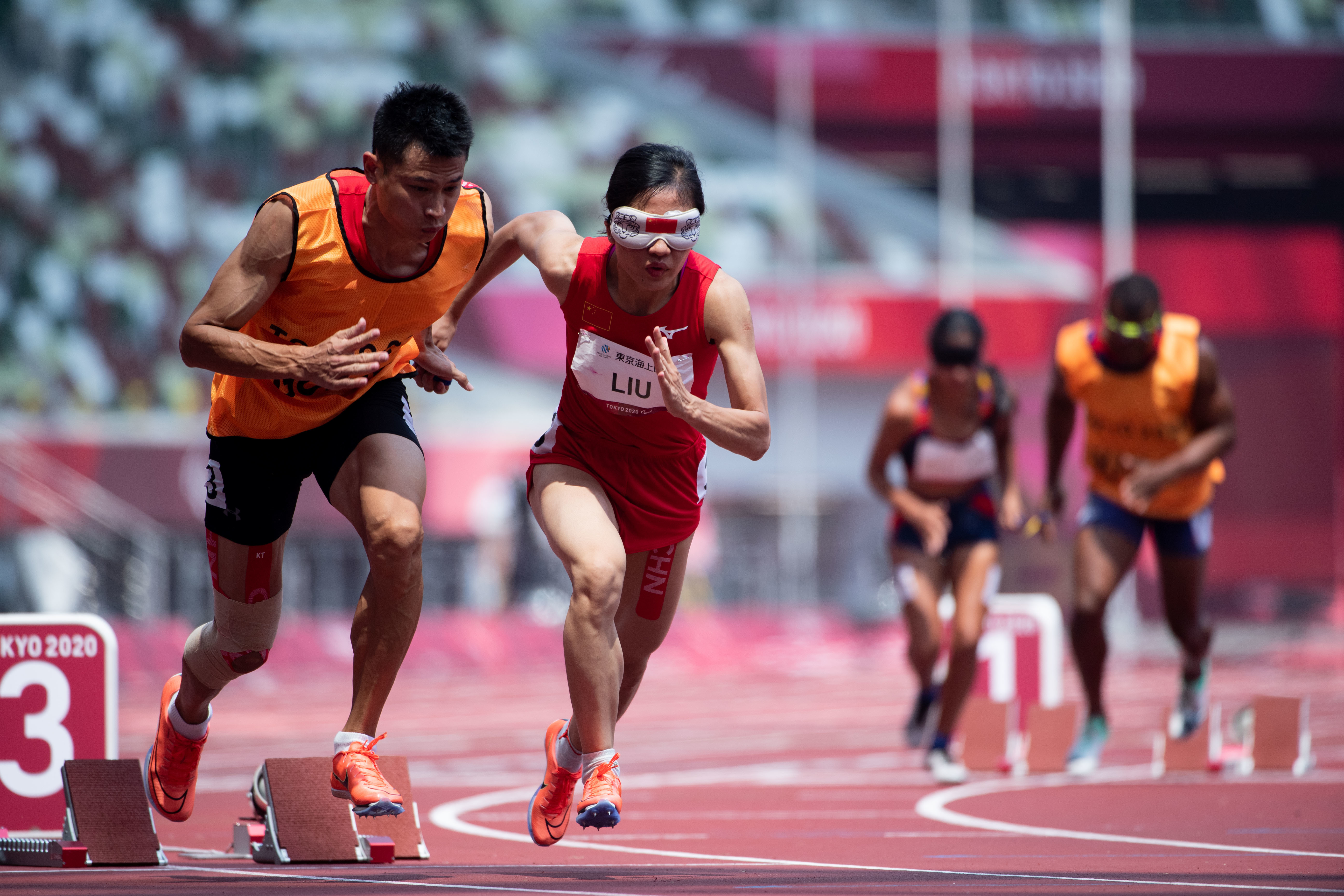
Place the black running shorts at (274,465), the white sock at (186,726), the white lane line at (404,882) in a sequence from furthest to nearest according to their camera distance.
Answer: the white sock at (186,726) → the black running shorts at (274,465) → the white lane line at (404,882)

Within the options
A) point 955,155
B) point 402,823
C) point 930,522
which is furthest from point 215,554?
point 955,155

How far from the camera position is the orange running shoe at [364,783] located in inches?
211

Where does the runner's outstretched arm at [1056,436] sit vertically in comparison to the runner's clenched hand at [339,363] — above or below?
below

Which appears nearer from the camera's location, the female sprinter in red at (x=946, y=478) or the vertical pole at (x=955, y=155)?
the female sprinter in red at (x=946, y=478)

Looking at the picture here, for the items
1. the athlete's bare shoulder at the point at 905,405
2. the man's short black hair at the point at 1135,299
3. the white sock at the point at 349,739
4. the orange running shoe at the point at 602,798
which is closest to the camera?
the orange running shoe at the point at 602,798

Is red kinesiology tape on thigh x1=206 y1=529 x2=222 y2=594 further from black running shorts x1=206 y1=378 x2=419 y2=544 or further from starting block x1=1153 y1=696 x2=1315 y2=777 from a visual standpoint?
starting block x1=1153 y1=696 x2=1315 y2=777

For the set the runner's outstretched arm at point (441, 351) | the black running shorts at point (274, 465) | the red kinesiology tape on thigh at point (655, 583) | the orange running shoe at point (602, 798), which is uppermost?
the runner's outstretched arm at point (441, 351)

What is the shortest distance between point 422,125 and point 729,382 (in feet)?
4.06

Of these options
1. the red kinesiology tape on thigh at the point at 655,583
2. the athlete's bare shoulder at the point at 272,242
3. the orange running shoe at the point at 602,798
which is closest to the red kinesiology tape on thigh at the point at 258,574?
the athlete's bare shoulder at the point at 272,242

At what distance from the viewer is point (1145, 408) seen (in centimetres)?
934

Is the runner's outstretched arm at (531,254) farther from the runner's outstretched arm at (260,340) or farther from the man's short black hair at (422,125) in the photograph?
the runner's outstretched arm at (260,340)

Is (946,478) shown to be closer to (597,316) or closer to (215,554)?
(597,316)

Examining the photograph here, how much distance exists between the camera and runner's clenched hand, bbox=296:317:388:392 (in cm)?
535

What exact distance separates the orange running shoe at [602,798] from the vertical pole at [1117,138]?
20.7m
